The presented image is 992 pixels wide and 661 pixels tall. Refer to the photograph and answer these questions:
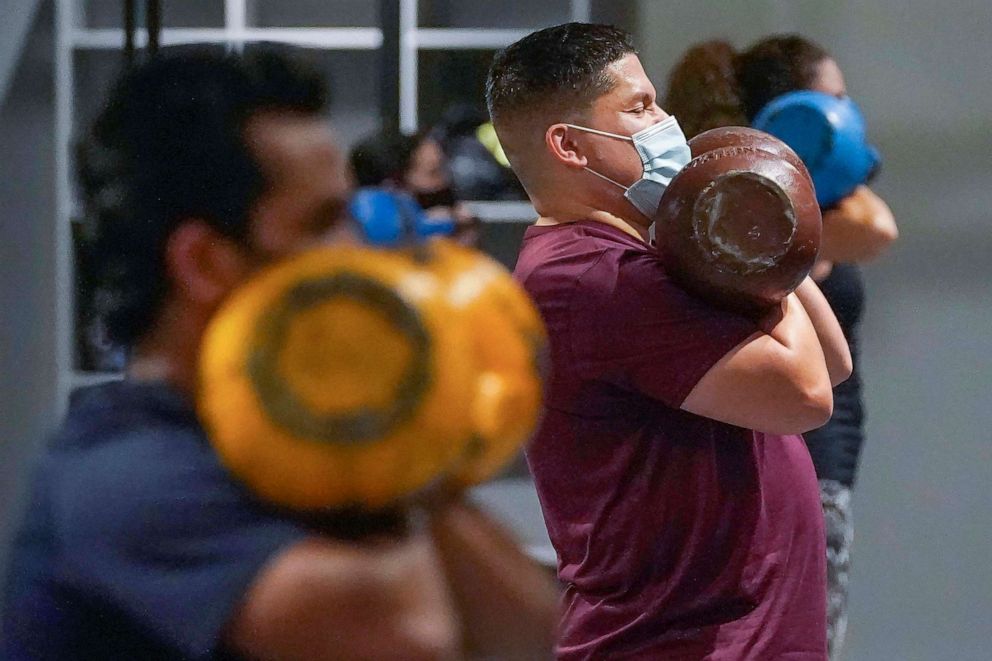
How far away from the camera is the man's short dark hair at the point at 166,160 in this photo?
1.77ft

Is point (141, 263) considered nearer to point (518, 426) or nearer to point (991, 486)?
point (518, 426)

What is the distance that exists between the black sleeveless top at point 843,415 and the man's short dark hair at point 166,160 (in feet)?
4.56

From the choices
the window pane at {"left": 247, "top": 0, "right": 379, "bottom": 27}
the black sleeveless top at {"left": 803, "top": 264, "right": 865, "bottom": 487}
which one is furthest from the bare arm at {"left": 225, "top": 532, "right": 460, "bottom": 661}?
the black sleeveless top at {"left": 803, "top": 264, "right": 865, "bottom": 487}

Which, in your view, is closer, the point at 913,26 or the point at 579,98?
the point at 579,98

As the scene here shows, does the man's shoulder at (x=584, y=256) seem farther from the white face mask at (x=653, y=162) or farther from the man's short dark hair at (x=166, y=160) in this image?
the man's short dark hair at (x=166, y=160)

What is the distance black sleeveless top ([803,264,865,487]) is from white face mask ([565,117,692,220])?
0.63 meters

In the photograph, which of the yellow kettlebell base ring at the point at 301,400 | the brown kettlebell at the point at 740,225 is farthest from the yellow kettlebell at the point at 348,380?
the brown kettlebell at the point at 740,225

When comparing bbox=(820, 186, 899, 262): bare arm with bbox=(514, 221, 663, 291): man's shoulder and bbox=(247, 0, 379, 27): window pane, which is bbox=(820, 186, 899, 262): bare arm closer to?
bbox=(514, 221, 663, 291): man's shoulder

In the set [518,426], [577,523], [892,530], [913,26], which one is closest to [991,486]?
[892,530]

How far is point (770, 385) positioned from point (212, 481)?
0.69m

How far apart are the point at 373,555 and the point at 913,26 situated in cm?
240

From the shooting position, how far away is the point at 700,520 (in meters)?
1.18

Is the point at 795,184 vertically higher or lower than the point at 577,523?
higher

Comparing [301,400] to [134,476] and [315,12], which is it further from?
[315,12]
